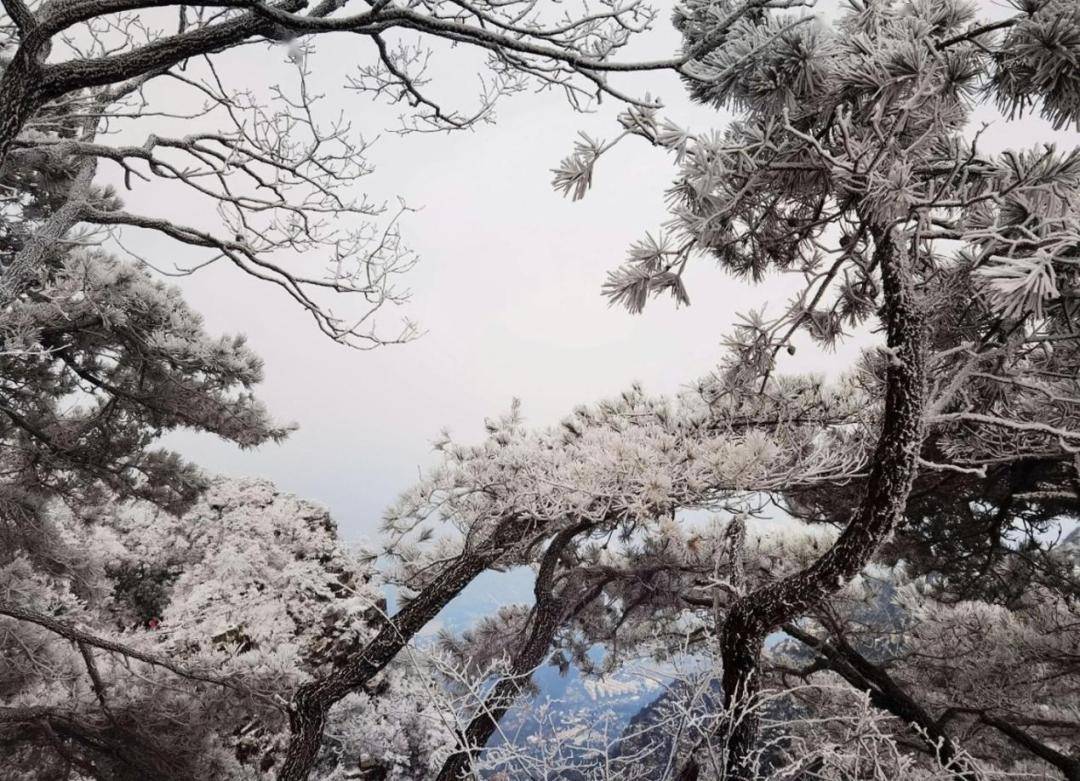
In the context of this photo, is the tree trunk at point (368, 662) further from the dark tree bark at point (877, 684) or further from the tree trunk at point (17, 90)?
the tree trunk at point (17, 90)

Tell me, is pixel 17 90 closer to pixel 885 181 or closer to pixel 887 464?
pixel 885 181

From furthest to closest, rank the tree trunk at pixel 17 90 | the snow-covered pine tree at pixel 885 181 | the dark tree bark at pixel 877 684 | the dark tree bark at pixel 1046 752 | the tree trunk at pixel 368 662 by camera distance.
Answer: the dark tree bark at pixel 877 684
the tree trunk at pixel 368 662
the dark tree bark at pixel 1046 752
the tree trunk at pixel 17 90
the snow-covered pine tree at pixel 885 181

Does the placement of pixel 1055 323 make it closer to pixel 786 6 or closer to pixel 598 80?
pixel 786 6

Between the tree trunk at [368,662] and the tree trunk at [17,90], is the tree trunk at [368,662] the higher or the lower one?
the lower one

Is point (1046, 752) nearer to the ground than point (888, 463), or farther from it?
nearer to the ground

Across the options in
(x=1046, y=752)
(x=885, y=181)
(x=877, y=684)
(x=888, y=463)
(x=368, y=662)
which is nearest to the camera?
(x=885, y=181)

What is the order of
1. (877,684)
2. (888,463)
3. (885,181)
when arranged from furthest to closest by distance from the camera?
1. (877,684)
2. (888,463)
3. (885,181)

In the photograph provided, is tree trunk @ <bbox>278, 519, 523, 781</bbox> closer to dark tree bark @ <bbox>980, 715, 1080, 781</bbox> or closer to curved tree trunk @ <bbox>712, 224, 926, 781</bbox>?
curved tree trunk @ <bbox>712, 224, 926, 781</bbox>

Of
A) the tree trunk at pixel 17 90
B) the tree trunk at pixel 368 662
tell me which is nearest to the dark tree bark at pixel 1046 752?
the tree trunk at pixel 368 662

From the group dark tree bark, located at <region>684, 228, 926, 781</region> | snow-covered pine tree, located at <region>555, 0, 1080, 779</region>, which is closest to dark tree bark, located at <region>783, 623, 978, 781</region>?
dark tree bark, located at <region>684, 228, 926, 781</region>

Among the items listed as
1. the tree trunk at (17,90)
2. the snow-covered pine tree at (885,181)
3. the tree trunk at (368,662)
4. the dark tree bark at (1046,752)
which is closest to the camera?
the snow-covered pine tree at (885,181)

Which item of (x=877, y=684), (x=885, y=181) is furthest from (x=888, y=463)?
(x=877, y=684)

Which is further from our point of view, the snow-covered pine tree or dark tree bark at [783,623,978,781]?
dark tree bark at [783,623,978,781]

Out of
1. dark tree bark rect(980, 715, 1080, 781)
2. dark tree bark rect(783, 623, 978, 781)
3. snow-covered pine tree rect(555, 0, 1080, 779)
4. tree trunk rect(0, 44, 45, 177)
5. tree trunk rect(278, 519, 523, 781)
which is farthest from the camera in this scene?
dark tree bark rect(783, 623, 978, 781)
